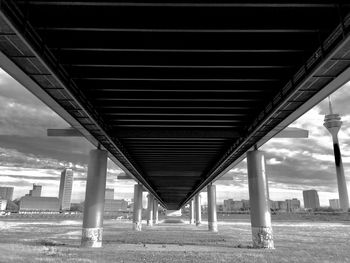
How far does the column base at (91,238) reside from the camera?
28141 mm

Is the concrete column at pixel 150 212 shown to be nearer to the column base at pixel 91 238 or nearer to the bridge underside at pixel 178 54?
the column base at pixel 91 238

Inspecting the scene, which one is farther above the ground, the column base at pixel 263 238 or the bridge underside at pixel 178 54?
the bridge underside at pixel 178 54

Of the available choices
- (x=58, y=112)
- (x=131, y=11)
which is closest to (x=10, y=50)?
(x=131, y=11)

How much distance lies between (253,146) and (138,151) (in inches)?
561

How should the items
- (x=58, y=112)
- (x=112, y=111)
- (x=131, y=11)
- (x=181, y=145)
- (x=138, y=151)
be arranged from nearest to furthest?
(x=131, y=11)
(x=58, y=112)
(x=112, y=111)
(x=181, y=145)
(x=138, y=151)

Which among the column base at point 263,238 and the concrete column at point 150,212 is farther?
the concrete column at point 150,212

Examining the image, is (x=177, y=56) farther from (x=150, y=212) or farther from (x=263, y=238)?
(x=150, y=212)

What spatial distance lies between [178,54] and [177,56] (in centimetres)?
21

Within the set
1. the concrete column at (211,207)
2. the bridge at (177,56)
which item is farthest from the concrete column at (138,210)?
the bridge at (177,56)

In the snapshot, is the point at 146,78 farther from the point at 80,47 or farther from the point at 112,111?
the point at 112,111

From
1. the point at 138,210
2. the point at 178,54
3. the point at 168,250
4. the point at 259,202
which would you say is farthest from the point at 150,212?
the point at 178,54

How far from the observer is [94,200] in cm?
2945

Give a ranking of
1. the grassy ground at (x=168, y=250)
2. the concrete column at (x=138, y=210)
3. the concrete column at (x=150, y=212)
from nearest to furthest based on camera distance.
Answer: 1. the grassy ground at (x=168, y=250)
2. the concrete column at (x=138, y=210)
3. the concrete column at (x=150, y=212)

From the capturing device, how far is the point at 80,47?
13.6 metres
